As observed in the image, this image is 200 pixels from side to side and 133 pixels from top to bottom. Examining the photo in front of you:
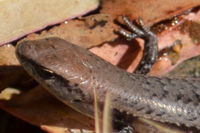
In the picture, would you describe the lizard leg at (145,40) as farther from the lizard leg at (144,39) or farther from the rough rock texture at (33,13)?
the rough rock texture at (33,13)

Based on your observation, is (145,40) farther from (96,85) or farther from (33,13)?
(33,13)

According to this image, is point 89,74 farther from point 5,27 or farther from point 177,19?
point 177,19

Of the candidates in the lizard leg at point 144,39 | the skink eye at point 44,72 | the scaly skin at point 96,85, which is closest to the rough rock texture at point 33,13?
the scaly skin at point 96,85

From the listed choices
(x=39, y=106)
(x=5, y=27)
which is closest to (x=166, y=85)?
(x=39, y=106)

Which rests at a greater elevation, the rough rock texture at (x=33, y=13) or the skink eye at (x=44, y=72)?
the rough rock texture at (x=33, y=13)

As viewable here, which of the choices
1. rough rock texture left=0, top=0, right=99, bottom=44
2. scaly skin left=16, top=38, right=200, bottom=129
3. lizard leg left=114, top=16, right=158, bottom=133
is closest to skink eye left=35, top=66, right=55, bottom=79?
scaly skin left=16, top=38, right=200, bottom=129

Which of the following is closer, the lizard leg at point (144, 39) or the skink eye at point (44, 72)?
the skink eye at point (44, 72)

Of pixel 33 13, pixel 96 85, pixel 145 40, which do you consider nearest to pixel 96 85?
pixel 96 85

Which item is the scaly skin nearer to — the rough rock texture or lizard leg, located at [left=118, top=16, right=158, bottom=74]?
the rough rock texture
